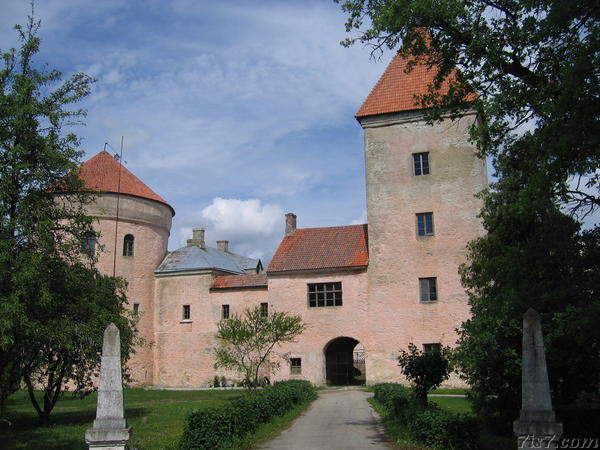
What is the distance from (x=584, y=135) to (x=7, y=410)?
23891 mm

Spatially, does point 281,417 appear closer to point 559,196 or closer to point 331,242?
point 559,196

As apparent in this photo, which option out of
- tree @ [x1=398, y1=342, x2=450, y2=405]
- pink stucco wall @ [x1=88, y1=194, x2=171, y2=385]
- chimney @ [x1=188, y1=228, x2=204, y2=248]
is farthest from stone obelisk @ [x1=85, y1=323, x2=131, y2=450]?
chimney @ [x1=188, y1=228, x2=204, y2=248]

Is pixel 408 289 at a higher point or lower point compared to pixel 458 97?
lower

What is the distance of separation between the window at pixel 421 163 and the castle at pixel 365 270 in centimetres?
5

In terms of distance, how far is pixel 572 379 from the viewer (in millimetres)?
14844

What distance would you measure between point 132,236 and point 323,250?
1251 centimetres

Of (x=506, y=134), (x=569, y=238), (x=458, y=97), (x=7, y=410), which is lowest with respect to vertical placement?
(x=7, y=410)

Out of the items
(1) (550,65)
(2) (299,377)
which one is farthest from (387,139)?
(1) (550,65)

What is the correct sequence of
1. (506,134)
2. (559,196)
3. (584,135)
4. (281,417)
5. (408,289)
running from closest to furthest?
(584,135), (559,196), (506,134), (281,417), (408,289)

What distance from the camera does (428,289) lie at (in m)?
29.7

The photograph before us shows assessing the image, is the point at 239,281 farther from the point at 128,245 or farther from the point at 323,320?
the point at 128,245

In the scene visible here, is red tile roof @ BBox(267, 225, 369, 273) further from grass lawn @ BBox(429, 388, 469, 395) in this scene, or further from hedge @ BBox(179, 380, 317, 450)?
hedge @ BBox(179, 380, 317, 450)

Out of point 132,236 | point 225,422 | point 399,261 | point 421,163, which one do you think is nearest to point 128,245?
point 132,236

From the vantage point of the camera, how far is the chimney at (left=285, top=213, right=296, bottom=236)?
35.9 m
